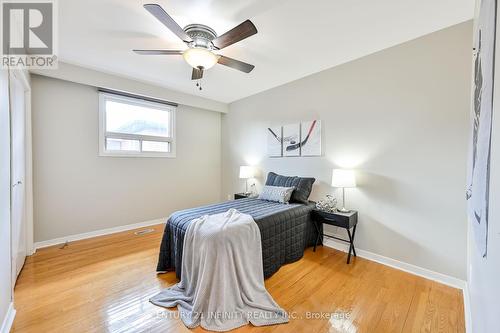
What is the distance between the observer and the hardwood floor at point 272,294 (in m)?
1.58

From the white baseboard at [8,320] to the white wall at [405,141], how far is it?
3.40m

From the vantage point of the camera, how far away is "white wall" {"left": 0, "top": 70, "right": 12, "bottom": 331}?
1435 mm

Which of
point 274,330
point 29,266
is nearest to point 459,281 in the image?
point 274,330

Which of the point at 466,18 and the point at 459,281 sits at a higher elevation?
the point at 466,18

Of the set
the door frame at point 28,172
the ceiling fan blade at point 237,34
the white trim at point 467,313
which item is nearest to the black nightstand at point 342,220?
the white trim at point 467,313

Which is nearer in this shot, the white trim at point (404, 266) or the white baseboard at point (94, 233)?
the white trim at point (404, 266)

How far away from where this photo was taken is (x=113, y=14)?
1.92 metres

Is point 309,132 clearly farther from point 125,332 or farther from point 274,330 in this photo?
point 125,332

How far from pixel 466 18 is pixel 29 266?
213 inches

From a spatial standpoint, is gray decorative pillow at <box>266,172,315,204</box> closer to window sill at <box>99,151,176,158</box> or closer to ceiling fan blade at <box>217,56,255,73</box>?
ceiling fan blade at <box>217,56,255,73</box>

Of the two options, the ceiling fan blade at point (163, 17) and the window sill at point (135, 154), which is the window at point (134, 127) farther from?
the ceiling fan blade at point (163, 17)

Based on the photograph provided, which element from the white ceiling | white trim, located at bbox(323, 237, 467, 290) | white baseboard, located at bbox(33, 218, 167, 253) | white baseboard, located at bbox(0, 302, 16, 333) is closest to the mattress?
white trim, located at bbox(323, 237, 467, 290)

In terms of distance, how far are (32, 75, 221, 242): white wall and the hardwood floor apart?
2.10 ft

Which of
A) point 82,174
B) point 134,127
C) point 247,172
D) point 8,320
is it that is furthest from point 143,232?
point 247,172
